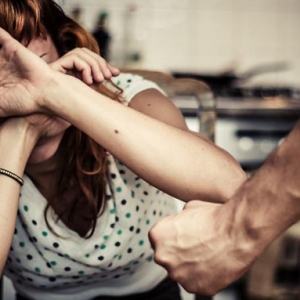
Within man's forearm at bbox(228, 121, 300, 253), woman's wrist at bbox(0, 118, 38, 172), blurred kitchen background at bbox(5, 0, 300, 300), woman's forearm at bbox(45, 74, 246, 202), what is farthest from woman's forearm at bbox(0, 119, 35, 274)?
blurred kitchen background at bbox(5, 0, 300, 300)

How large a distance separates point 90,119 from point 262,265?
150 centimetres

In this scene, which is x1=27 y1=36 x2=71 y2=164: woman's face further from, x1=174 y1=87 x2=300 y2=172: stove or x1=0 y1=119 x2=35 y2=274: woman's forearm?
x1=174 y1=87 x2=300 y2=172: stove

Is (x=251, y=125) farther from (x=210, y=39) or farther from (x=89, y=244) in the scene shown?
(x=89, y=244)

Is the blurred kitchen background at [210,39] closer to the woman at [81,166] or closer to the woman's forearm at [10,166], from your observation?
the woman at [81,166]

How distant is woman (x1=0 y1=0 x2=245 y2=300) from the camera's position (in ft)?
2.70

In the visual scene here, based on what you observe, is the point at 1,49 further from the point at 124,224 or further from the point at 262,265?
the point at 262,265

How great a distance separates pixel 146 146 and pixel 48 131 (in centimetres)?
22

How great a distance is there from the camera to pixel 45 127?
0.95m

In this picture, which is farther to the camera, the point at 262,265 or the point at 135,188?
the point at 262,265

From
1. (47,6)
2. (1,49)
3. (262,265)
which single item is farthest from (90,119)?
(262,265)

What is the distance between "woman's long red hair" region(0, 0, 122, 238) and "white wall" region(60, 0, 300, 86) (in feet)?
5.99

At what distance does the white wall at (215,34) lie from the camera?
289 centimetres

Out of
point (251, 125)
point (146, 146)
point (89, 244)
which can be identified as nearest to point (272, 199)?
point (146, 146)

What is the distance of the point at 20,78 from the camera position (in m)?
0.89
